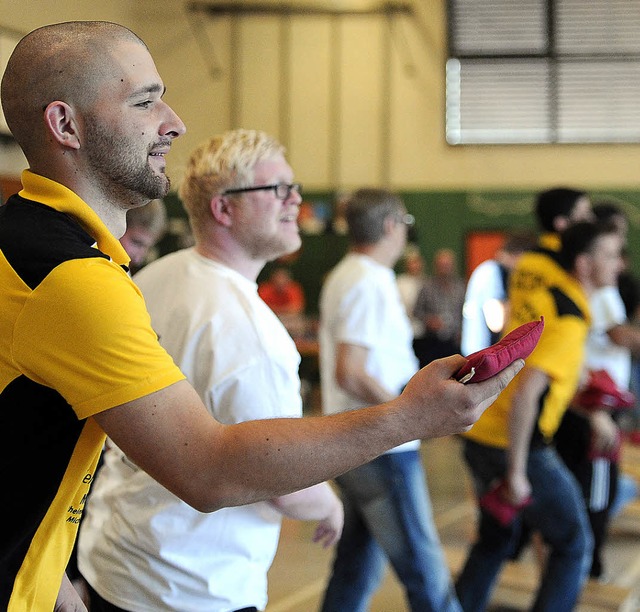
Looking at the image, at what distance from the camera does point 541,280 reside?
3.79 meters

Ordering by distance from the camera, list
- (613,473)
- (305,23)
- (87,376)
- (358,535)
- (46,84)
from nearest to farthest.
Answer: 1. (87,376)
2. (46,84)
3. (358,535)
4. (613,473)
5. (305,23)

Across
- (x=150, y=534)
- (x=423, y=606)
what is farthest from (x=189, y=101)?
(x=150, y=534)

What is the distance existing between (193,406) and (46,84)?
0.52 m

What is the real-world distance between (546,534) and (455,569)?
1.51 metres

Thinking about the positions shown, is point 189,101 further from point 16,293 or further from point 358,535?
point 16,293

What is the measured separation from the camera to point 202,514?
2000mm

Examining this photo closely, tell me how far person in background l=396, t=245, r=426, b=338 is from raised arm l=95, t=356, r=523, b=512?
9.50 m

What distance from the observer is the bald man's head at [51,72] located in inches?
53.7

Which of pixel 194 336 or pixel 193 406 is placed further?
pixel 194 336

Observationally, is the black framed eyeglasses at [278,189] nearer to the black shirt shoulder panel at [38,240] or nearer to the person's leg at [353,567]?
the black shirt shoulder panel at [38,240]

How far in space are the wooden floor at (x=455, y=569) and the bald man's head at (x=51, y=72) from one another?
134 inches

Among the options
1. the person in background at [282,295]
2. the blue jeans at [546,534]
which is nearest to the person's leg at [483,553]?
the blue jeans at [546,534]

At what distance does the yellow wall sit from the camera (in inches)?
517

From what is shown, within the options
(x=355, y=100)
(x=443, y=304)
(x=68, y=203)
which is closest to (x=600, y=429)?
(x=68, y=203)
